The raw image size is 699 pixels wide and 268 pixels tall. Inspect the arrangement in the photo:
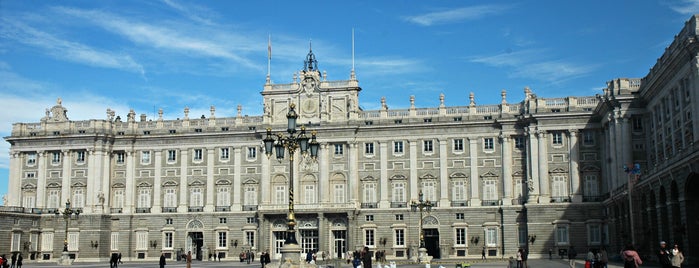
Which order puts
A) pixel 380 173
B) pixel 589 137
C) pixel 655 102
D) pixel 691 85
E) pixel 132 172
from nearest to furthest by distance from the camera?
pixel 691 85 < pixel 655 102 < pixel 589 137 < pixel 380 173 < pixel 132 172

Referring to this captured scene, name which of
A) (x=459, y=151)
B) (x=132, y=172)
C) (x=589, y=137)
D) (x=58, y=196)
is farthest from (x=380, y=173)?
(x=58, y=196)

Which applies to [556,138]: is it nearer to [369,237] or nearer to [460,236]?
[460,236]

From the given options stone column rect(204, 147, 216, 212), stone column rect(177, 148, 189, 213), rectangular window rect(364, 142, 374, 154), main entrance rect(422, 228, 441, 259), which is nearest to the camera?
main entrance rect(422, 228, 441, 259)

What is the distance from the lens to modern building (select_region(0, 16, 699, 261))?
7794 centimetres

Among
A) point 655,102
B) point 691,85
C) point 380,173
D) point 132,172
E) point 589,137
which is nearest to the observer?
point 691,85

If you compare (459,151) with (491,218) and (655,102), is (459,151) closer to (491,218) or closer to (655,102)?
(491,218)

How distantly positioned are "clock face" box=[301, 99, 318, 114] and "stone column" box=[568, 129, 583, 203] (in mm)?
25300

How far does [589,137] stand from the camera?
7856cm

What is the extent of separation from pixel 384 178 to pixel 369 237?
600cm

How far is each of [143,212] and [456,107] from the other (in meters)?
34.3

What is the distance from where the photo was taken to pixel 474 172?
82000 millimetres

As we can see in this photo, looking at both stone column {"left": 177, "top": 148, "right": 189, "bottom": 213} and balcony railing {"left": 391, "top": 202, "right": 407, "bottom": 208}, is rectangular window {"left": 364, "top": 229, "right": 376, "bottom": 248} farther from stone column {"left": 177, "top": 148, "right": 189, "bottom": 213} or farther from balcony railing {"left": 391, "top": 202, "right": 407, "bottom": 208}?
stone column {"left": 177, "top": 148, "right": 189, "bottom": 213}

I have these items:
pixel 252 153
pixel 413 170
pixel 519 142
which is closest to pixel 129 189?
pixel 252 153

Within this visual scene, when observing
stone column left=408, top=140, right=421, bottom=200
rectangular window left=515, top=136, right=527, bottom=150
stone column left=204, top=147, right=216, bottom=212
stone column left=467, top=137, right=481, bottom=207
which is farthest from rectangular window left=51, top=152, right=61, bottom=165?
rectangular window left=515, top=136, right=527, bottom=150
